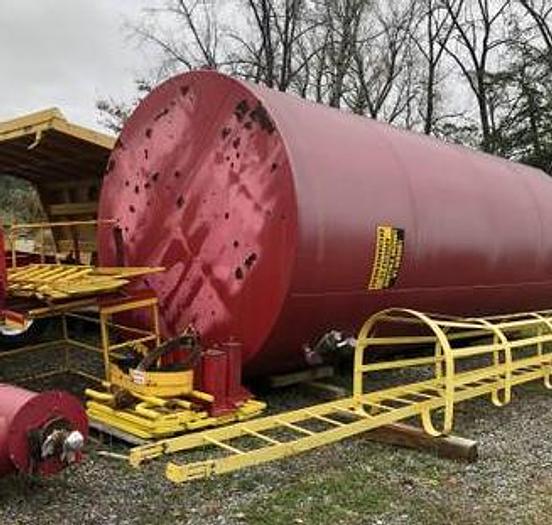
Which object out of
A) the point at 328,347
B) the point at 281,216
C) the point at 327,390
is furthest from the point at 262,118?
the point at 327,390

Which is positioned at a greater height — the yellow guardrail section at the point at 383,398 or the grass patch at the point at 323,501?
the yellow guardrail section at the point at 383,398

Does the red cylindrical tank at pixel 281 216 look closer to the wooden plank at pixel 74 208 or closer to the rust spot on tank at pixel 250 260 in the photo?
the rust spot on tank at pixel 250 260

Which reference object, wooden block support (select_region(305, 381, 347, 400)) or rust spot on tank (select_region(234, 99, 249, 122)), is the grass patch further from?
rust spot on tank (select_region(234, 99, 249, 122))

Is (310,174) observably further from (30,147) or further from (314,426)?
(30,147)

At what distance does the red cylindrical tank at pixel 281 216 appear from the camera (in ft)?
20.8

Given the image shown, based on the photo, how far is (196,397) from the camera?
6.15m

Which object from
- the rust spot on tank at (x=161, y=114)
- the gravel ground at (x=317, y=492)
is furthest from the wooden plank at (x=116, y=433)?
the rust spot on tank at (x=161, y=114)

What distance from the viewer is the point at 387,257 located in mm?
6934

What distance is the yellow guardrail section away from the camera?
476cm

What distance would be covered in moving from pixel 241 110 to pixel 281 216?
3.27ft

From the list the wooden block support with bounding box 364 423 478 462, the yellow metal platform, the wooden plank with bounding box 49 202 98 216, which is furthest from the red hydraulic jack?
the wooden plank with bounding box 49 202 98 216

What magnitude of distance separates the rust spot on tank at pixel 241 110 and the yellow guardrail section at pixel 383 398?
6.18 feet

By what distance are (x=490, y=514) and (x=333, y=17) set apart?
1436 inches

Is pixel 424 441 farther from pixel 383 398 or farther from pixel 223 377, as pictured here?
pixel 223 377
